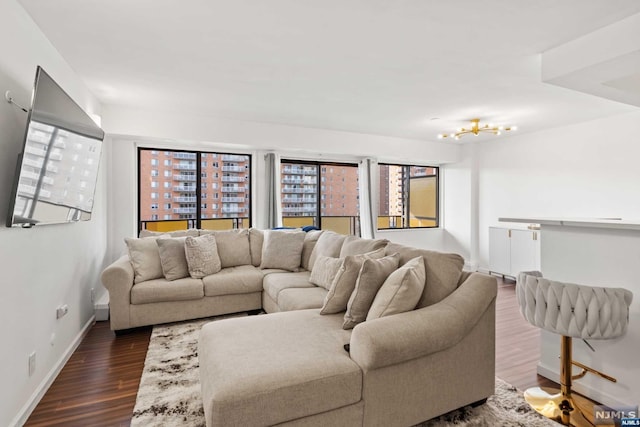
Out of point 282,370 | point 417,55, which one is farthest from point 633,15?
point 282,370

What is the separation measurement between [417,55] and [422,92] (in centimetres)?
99

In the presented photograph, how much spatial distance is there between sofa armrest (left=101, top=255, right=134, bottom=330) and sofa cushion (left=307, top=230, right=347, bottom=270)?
1910mm

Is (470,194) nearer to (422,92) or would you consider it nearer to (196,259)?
(422,92)

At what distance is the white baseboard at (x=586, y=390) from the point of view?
6.87 feet

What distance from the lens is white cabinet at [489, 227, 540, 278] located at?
5488 millimetres

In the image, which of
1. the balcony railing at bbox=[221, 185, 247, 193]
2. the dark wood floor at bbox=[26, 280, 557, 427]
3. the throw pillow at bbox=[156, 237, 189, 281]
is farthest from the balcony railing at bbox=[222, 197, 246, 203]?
the dark wood floor at bbox=[26, 280, 557, 427]

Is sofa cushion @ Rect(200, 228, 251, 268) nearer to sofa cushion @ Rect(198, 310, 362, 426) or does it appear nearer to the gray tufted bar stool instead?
sofa cushion @ Rect(198, 310, 362, 426)

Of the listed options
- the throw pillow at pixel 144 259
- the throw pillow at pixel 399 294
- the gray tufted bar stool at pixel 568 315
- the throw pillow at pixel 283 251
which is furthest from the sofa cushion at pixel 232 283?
the gray tufted bar stool at pixel 568 315

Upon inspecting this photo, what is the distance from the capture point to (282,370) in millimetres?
1591

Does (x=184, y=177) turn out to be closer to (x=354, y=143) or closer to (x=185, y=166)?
(x=185, y=166)

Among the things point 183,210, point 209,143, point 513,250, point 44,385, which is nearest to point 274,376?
point 44,385

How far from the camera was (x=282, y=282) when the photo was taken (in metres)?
3.39

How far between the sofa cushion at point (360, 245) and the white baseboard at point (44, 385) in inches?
96.0

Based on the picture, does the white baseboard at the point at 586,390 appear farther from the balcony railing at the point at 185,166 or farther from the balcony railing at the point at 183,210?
the balcony railing at the point at 185,166
